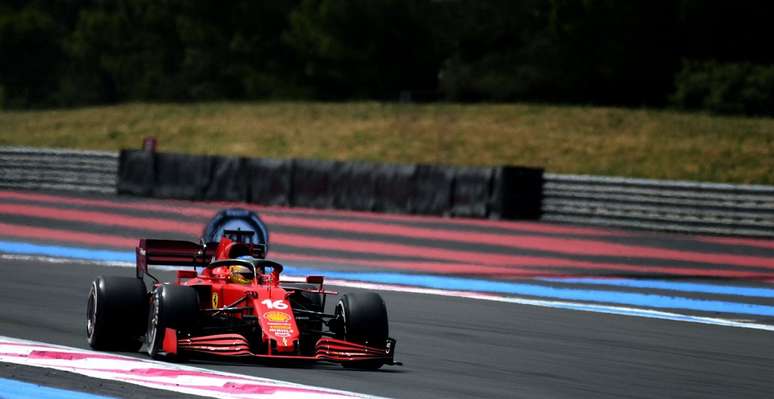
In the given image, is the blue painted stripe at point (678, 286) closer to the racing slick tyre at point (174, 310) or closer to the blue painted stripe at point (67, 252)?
the blue painted stripe at point (67, 252)

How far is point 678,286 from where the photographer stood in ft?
55.6

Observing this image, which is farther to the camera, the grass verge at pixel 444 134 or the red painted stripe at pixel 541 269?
the grass verge at pixel 444 134

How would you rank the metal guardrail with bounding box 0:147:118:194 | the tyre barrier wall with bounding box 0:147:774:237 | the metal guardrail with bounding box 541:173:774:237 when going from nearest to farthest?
1. the metal guardrail with bounding box 541:173:774:237
2. the tyre barrier wall with bounding box 0:147:774:237
3. the metal guardrail with bounding box 0:147:118:194

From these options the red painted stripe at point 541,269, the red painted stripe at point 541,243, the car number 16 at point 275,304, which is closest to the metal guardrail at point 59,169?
the red painted stripe at point 541,243

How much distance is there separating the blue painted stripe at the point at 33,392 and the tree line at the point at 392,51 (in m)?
34.5

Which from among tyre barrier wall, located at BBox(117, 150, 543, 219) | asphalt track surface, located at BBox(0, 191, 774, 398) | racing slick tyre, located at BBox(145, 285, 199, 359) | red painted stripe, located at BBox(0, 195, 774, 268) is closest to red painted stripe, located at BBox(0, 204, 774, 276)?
red painted stripe, located at BBox(0, 195, 774, 268)

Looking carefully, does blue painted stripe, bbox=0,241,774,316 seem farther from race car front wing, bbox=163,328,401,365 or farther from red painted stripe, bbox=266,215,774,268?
race car front wing, bbox=163,328,401,365

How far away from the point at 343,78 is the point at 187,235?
32639 mm

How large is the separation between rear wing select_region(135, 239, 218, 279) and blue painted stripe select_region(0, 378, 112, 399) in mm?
2004

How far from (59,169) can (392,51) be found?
79.3 feet

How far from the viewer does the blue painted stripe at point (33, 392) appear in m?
7.41

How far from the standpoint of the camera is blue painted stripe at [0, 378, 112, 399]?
7406 millimetres

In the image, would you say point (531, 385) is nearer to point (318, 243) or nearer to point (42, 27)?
point (318, 243)

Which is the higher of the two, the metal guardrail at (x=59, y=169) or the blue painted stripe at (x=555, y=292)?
the metal guardrail at (x=59, y=169)
